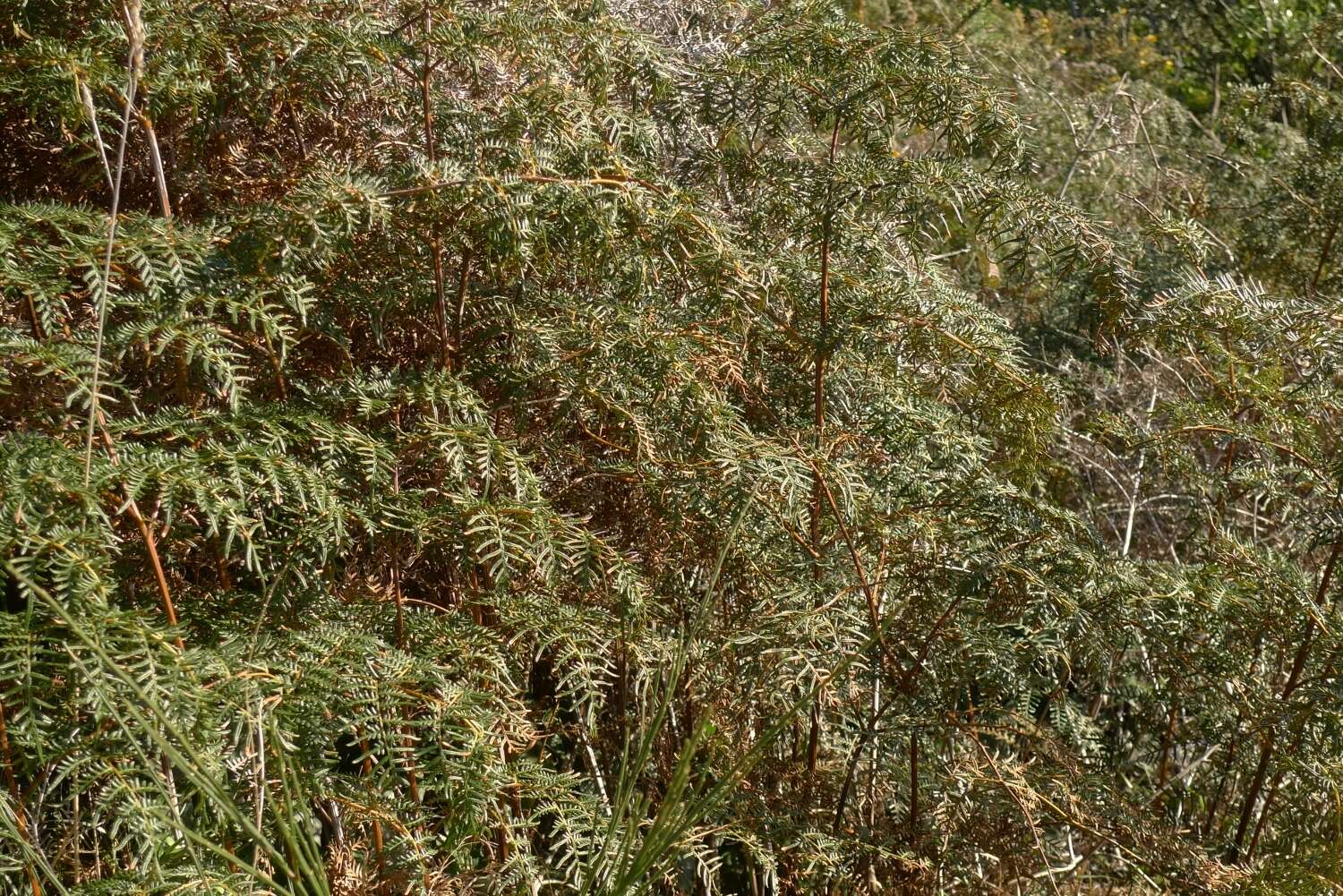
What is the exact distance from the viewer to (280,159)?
241 centimetres

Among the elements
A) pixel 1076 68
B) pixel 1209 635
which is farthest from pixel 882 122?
pixel 1076 68

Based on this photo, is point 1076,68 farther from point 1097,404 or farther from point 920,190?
point 920,190

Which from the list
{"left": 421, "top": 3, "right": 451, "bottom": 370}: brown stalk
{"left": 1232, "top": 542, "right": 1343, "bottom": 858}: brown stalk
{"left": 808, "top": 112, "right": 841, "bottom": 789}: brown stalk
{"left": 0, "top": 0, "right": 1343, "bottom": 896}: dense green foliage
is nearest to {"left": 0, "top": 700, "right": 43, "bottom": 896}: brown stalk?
{"left": 0, "top": 0, "right": 1343, "bottom": 896}: dense green foliage

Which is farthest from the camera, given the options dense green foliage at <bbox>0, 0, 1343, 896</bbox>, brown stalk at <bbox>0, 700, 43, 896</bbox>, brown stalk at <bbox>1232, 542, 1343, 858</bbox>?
brown stalk at <bbox>1232, 542, 1343, 858</bbox>

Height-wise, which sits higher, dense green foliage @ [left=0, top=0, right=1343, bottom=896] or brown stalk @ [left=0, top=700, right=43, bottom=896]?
dense green foliage @ [left=0, top=0, right=1343, bottom=896]

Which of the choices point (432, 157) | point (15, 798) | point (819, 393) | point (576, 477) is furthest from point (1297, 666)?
point (15, 798)

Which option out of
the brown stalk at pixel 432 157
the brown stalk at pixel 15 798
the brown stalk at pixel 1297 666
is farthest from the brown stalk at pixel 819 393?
the brown stalk at pixel 15 798

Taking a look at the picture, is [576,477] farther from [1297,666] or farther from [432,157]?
[1297,666]

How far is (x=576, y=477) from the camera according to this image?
244cm

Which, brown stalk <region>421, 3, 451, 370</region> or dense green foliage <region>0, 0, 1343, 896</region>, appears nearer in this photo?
dense green foliage <region>0, 0, 1343, 896</region>

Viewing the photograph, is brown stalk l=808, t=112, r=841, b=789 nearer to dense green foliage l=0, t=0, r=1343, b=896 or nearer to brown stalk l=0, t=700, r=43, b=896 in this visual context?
dense green foliage l=0, t=0, r=1343, b=896

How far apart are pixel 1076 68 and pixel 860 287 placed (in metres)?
4.34

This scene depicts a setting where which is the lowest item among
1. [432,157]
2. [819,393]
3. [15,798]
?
[15,798]

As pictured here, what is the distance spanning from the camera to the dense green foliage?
175 cm
